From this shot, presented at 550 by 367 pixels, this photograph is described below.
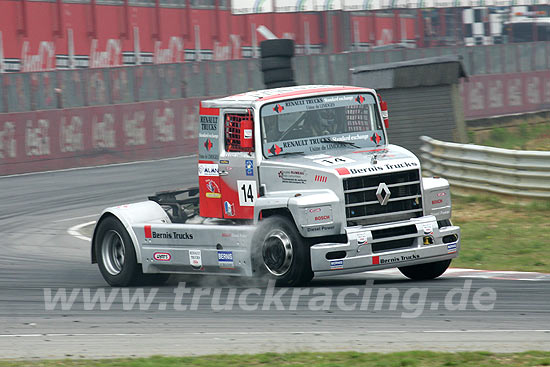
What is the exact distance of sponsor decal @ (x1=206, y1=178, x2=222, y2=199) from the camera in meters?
10.8

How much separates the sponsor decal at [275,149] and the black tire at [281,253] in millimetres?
800

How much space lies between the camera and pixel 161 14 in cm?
4841

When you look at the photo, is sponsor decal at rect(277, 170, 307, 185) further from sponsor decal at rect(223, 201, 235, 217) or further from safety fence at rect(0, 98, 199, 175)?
safety fence at rect(0, 98, 199, 175)

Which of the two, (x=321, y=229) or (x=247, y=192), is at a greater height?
(x=247, y=192)

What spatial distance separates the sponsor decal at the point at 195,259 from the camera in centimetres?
1070

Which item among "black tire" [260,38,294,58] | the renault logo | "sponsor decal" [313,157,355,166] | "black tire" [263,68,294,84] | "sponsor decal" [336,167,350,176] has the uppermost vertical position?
"black tire" [260,38,294,58]

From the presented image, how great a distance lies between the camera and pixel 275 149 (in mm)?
10375

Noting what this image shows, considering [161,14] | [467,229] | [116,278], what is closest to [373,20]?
[161,14]

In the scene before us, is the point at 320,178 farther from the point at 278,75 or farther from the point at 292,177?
the point at 278,75

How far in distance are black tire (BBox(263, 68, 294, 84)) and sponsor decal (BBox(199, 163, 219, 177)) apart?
27.6 ft

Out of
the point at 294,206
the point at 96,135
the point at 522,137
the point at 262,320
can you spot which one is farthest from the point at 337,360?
the point at 522,137

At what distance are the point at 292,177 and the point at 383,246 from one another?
122 cm

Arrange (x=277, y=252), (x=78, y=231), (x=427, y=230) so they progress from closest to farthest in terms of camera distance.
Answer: (x=277, y=252)
(x=427, y=230)
(x=78, y=231)

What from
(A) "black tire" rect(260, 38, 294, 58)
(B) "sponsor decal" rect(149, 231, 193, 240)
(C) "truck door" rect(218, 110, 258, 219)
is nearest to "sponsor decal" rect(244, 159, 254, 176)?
(C) "truck door" rect(218, 110, 258, 219)
